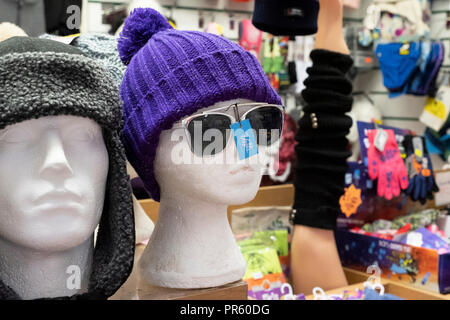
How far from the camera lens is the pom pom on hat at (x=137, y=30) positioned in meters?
1.15

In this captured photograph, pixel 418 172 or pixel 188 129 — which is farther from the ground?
pixel 188 129

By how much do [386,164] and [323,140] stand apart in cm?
54

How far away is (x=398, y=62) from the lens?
4078 millimetres

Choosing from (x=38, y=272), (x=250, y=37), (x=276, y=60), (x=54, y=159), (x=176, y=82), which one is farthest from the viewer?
(x=276, y=60)

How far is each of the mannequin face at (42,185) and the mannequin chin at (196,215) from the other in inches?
11.5

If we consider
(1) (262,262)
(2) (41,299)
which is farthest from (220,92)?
(1) (262,262)

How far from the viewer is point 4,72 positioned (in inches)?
31.0

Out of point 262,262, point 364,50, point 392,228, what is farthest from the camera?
point 364,50

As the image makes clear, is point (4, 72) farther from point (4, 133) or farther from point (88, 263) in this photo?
point (88, 263)

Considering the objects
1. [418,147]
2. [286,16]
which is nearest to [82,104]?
[286,16]

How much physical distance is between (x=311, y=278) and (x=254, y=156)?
0.97 m

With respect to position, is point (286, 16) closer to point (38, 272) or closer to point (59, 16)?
point (59, 16)

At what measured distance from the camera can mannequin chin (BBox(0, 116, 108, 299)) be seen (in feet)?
2.71

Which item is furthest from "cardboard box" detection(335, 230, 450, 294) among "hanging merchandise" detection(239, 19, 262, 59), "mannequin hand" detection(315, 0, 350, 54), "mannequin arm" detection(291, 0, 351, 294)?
"hanging merchandise" detection(239, 19, 262, 59)
